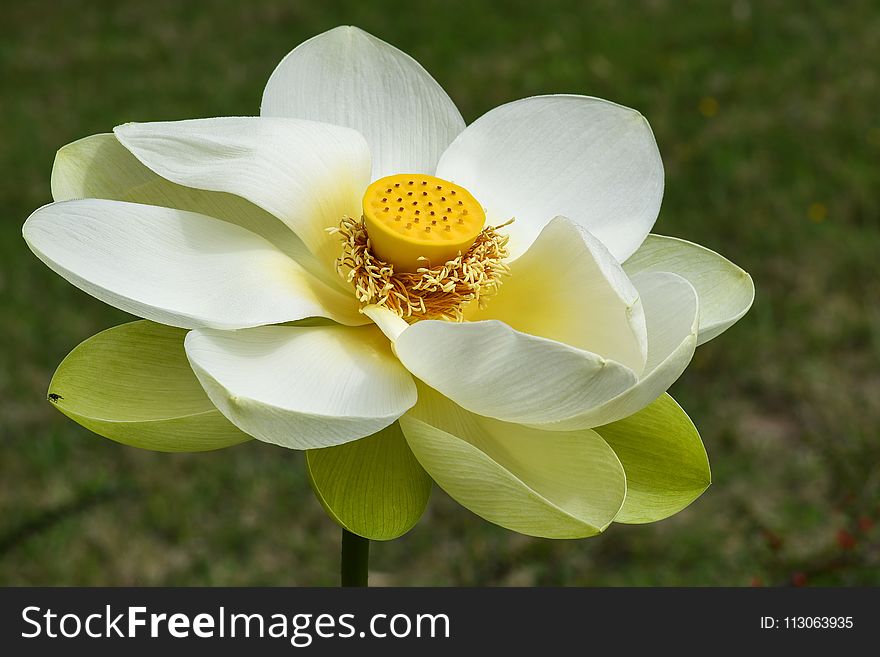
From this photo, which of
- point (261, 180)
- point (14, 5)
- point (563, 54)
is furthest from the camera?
point (14, 5)

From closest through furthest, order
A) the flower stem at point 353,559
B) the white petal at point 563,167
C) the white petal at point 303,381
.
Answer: the white petal at point 303,381 → the flower stem at point 353,559 → the white petal at point 563,167

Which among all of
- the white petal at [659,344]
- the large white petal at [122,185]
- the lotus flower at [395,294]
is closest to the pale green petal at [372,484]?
the lotus flower at [395,294]

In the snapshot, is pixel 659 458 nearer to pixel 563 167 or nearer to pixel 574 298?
pixel 574 298

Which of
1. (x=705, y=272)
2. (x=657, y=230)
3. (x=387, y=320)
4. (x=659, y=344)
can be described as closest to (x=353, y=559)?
(x=387, y=320)

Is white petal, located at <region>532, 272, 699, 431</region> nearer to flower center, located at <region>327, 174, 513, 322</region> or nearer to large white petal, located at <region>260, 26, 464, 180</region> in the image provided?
flower center, located at <region>327, 174, 513, 322</region>

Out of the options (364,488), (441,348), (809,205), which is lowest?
(809,205)

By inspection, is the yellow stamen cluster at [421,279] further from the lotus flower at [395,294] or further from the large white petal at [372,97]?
the large white petal at [372,97]

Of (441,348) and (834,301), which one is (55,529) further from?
(834,301)

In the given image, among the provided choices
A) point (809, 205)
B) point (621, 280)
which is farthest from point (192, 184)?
point (809, 205)
